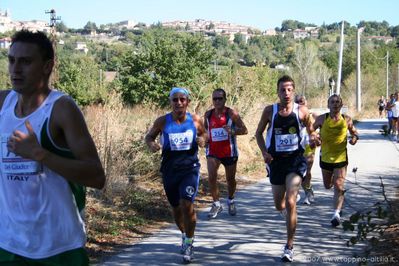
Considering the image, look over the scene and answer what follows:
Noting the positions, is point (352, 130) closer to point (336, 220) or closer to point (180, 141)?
point (336, 220)

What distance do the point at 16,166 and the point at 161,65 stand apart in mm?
37865

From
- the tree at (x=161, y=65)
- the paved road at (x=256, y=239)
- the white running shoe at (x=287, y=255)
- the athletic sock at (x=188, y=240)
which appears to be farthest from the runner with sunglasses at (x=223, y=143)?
the tree at (x=161, y=65)

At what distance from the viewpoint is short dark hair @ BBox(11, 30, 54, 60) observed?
3.16 metres

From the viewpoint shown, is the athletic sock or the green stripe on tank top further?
the athletic sock

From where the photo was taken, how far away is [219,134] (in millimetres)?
9109

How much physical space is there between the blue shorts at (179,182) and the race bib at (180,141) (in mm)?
266

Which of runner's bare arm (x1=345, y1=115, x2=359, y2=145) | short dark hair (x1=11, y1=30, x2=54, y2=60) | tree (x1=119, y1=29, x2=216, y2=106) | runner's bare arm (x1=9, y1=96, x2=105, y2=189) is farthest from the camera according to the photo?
tree (x1=119, y1=29, x2=216, y2=106)

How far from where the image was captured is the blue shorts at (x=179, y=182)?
21.8 ft

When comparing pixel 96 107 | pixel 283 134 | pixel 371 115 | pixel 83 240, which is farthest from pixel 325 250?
pixel 371 115

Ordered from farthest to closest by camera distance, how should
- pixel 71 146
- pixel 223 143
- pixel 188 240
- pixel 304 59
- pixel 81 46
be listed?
pixel 81 46 < pixel 304 59 < pixel 223 143 < pixel 188 240 < pixel 71 146

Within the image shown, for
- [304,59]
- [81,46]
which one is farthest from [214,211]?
[81,46]

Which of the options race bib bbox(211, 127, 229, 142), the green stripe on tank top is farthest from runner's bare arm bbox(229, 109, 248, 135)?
the green stripe on tank top

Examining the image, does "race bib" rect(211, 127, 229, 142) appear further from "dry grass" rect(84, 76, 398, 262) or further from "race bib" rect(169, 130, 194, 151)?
"race bib" rect(169, 130, 194, 151)

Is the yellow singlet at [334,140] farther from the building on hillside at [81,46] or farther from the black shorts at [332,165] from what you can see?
the building on hillside at [81,46]
